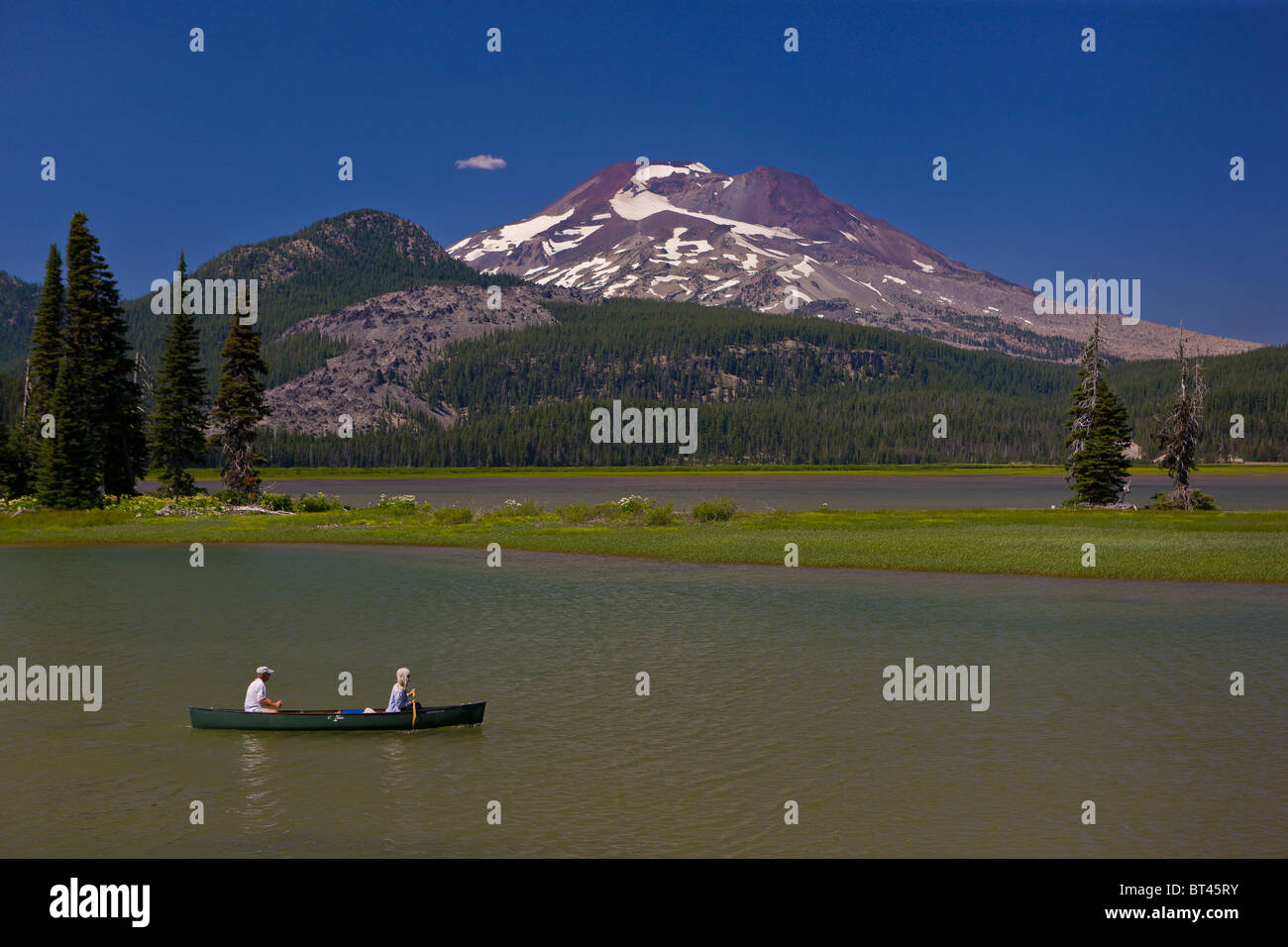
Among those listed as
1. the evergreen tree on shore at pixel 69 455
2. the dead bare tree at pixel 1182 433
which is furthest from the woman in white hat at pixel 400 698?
the dead bare tree at pixel 1182 433

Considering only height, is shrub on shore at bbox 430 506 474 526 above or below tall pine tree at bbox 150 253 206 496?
below

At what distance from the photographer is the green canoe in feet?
84.4

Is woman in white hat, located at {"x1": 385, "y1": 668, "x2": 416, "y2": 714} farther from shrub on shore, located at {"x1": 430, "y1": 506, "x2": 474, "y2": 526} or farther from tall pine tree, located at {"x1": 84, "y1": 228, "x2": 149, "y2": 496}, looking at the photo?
tall pine tree, located at {"x1": 84, "y1": 228, "x2": 149, "y2": 496}

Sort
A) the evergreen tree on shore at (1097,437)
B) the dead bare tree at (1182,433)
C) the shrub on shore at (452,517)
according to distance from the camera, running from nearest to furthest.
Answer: the shrub on shore at (452,517), the dead bare tree at (1182,433), the evergreen tree on shore at (1097,437)

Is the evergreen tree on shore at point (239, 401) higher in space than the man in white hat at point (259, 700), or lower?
Answer: higher

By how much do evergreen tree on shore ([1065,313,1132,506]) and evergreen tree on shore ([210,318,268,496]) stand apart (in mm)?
71195

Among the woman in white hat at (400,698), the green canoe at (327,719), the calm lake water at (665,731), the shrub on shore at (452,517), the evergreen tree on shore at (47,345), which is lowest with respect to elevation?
the calm lake water at (665,731)

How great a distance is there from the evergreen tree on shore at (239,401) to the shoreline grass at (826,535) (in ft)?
19.5

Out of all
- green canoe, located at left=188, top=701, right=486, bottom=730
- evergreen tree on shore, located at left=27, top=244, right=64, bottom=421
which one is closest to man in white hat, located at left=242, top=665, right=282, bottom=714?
green canoe, located at left=188, top=701, right=486, bottom=730

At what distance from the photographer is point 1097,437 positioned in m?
89.8

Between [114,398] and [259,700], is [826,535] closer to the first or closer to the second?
[259,700]

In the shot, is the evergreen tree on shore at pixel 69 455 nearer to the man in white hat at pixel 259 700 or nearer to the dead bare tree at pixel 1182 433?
the man in white hat at pixel 259 700

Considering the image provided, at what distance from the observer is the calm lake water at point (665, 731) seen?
774 inches
